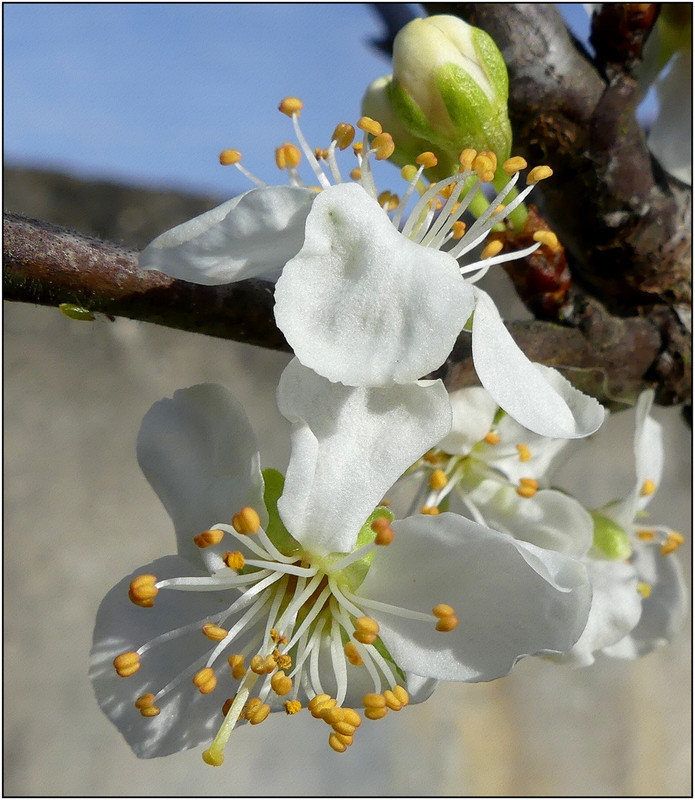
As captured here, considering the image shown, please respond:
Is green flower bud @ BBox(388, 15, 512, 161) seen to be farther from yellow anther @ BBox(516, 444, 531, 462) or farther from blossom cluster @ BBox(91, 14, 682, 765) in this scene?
yellow anther @ BBox(516, 444, 531, 462)

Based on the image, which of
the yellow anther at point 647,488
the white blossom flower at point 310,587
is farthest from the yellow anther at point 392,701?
the yellow anther at point 647,488

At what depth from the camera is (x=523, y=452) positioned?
2.16 feet

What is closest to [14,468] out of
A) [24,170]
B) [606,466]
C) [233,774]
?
[24,170]

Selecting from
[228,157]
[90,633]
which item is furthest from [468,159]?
[90,633]

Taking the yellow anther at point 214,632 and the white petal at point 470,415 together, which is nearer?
the yellow anther at point 214,632

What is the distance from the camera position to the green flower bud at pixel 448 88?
0.52 meters

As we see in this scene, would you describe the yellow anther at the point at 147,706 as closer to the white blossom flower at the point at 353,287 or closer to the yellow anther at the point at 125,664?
the yellow anther at the point at 125,664

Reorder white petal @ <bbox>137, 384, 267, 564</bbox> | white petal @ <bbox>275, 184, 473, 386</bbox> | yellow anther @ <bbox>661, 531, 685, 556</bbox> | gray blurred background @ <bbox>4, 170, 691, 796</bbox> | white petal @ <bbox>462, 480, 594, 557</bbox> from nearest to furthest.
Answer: white petal @ <bbox>275, 184, 473, 386</bbox>, white petal @ <bbox>137, 384, 267, 564</bbox>, white petal @ <bbox>462, 480, 594, 557</bbox>, yellow anther @ <bbox>661, 531, 685, 556</bbox>, gray blurred background @ <bbox>4, 170, 691, 796</bbox>

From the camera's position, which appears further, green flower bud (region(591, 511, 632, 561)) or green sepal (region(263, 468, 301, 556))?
green flower bud (region(591, 511, 632, 561))

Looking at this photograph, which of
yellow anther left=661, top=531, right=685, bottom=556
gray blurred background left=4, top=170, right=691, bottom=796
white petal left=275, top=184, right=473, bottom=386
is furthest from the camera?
gray blurred background left=4, top=170, right=691, bottom=796

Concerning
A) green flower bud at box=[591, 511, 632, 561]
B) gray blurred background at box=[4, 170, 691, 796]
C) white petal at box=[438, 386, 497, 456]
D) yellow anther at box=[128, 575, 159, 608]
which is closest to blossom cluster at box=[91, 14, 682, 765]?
yellow anther at box=[128, 575, 159, 608]

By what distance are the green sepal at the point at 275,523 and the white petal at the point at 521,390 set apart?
15 centimetres

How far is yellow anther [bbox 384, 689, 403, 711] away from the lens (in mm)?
417

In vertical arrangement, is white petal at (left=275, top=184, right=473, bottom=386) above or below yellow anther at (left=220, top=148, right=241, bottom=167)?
above
